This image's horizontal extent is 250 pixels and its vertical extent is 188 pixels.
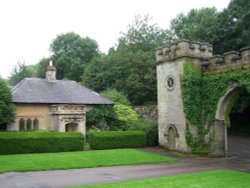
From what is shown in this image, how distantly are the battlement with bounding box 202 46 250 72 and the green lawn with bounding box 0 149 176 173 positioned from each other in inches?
281

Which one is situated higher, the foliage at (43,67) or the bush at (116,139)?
the foliage at (43,67)

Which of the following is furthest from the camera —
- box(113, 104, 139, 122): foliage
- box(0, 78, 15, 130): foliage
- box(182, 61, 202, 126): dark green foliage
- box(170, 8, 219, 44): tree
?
box(170, 8, 219, 44): tree

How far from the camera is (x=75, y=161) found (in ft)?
58.2

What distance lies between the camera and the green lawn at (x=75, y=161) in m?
15.9

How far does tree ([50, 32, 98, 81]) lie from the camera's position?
57531 mm

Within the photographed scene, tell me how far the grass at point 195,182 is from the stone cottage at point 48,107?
613 inches

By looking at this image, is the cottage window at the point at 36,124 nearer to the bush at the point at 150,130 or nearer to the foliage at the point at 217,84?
the bush at the point at 150,130

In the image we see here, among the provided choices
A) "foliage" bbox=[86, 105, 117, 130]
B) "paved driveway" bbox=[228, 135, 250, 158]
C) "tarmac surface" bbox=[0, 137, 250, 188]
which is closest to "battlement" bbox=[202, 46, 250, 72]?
"tarmac surface" bbox=[0, 137, 250, 188]

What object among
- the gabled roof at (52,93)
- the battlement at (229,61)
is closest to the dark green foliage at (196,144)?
the battlement at (229,61)

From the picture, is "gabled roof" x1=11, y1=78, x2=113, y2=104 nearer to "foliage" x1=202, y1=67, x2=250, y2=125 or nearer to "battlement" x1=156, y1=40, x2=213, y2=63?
"battlement" x1=156, y1=40, x2=213, y2=63

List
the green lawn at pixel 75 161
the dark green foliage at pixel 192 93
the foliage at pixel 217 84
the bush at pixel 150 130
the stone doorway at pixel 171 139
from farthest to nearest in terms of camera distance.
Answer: the bush at pixel 150 130, the stone doorway at pixel 171 139, the dark green foliage at pixel 192 93, the foliage at pixel 217 84, the green lawn at pixel 75 161

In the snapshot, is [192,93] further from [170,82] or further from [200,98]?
[170,82]

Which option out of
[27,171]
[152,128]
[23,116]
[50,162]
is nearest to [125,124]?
[152,128]

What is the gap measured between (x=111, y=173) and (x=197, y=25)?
2931 centimetres
